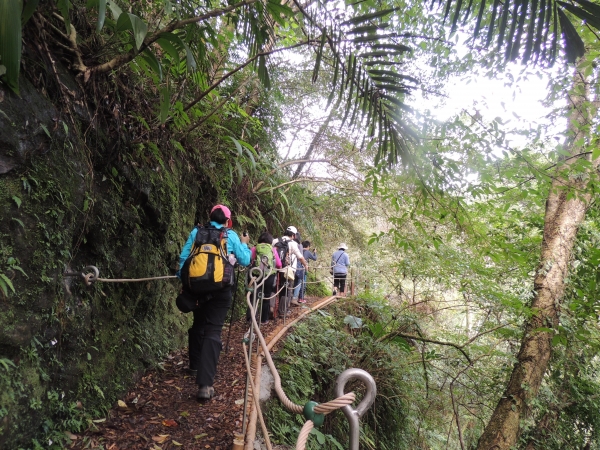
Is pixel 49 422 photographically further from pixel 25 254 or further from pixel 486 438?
pixel 486 438

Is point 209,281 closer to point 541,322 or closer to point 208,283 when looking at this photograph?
point 208,283

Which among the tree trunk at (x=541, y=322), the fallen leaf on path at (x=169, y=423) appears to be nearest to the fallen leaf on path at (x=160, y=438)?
the fallen leaf on path at (x=169, y=423)

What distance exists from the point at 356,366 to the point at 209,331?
283 cm

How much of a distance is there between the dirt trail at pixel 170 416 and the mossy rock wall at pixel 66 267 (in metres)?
0.16

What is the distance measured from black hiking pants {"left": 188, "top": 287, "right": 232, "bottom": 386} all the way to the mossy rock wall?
69 centimetres

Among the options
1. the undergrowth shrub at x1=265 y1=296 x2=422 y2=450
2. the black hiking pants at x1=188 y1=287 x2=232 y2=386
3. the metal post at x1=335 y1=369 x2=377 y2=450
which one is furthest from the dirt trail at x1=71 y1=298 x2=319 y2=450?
the metal post at x1=335 y1=369 x2=377 y2=450

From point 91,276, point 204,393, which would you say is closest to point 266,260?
point 204,393

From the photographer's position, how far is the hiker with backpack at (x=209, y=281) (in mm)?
3617

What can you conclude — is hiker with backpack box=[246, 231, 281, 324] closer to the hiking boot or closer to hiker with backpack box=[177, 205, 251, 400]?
hiker with backpack box=[177, 205, 251, 400]

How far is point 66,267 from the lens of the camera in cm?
286

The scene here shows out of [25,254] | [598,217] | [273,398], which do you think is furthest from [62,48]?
[598,217]

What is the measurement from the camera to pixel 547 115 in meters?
4.67

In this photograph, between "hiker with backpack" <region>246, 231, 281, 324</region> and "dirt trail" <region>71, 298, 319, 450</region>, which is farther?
"hiker with backpack" <region>246, 231, 281, 324</region>

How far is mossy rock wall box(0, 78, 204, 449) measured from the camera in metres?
2.30
